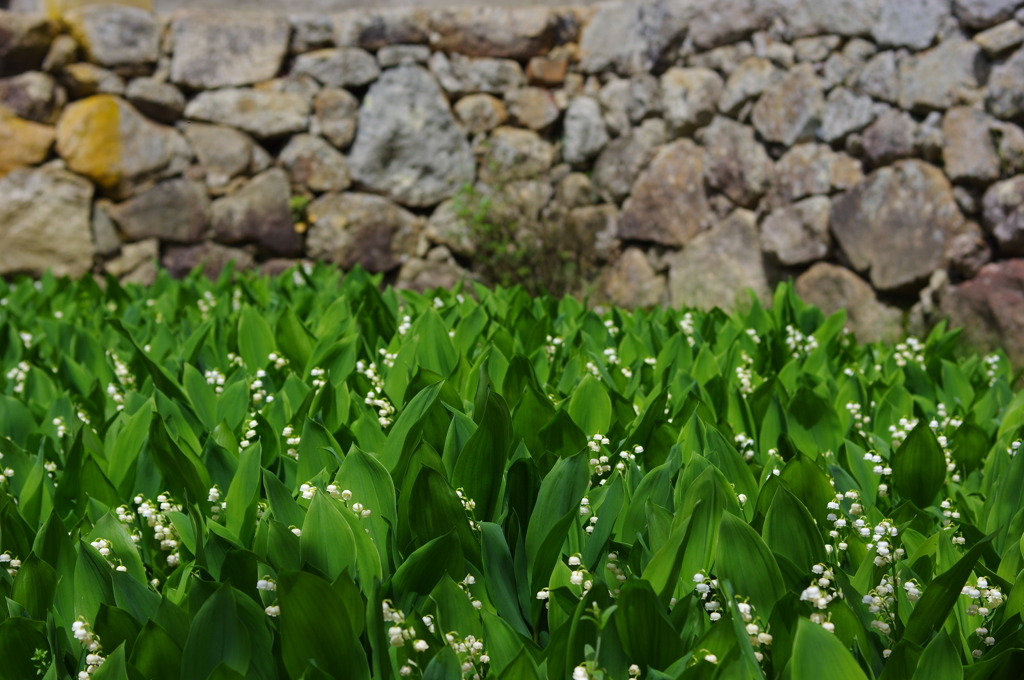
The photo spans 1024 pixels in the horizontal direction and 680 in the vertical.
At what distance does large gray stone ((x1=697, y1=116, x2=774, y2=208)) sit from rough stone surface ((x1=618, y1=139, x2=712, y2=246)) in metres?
0.11

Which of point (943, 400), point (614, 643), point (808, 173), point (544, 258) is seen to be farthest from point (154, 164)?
point (614, 643)

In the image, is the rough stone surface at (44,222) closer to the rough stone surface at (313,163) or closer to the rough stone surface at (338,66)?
the rough stone surface at (313,163)

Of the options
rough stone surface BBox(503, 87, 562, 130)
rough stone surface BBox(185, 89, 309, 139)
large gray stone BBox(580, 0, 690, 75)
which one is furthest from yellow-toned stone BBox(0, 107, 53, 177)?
large gray stone BBox(580, 0, 690, 75)

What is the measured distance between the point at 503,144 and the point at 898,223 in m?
2.81

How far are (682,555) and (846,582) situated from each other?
0.58 ft

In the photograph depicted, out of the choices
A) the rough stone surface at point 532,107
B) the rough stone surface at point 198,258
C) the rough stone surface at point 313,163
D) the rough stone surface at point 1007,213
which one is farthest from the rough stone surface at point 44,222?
the rough stone surface at point 1007,213

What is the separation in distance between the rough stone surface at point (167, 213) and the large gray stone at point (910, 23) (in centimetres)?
436

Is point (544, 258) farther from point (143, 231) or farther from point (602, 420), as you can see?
point (602, 420)

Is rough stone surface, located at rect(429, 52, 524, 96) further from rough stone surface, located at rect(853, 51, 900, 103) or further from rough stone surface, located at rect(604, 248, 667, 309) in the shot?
rough stone surface, located at rect(853, 51, 900, 103)

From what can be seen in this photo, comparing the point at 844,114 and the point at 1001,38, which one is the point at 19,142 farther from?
the point at 1001,38

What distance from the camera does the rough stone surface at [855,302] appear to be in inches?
172

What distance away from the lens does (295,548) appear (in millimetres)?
952

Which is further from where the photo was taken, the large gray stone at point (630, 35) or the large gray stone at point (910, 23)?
the large gray stone at point (630, 35)

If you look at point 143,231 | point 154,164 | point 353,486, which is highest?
point 353,486
